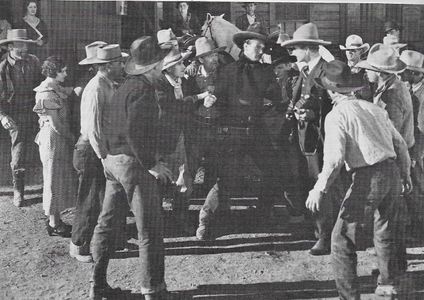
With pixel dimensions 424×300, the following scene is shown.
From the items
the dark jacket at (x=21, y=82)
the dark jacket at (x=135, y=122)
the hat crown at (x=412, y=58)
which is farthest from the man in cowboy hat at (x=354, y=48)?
the dark jacket at (x=21, y=82)

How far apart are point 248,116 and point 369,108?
0.90 metres

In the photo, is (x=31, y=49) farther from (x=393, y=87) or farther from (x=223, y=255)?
(x=393, y=87)

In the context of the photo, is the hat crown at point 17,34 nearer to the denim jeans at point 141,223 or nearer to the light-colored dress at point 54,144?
the light-colored dress at point 54,144

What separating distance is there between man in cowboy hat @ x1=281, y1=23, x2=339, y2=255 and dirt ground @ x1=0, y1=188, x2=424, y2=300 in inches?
6.8

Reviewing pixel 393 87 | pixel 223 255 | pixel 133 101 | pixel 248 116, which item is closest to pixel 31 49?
pixel 133 101

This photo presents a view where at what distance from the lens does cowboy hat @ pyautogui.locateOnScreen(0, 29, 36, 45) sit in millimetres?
2869

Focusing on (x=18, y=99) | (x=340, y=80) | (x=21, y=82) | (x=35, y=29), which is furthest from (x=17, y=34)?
(x=340, y=80)

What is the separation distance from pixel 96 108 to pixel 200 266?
→ 1015 mm

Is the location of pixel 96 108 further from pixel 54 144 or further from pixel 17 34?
pixel 17 34

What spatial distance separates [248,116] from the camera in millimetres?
2980

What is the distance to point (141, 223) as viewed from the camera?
225 centimetres

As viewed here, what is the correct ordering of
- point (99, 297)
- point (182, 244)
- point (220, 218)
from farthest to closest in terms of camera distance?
point (220, 218) < point (182, 244) < point (99, 297)

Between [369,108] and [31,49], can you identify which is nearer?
[369,108]

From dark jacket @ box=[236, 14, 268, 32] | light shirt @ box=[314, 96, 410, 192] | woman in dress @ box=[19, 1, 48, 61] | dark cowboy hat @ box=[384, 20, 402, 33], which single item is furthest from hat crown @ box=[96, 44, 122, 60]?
dark cowboy hat @ box=[384, 20, 402, 33]
